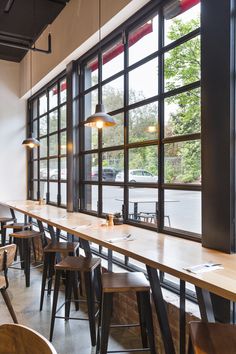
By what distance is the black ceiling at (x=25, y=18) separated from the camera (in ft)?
14.1

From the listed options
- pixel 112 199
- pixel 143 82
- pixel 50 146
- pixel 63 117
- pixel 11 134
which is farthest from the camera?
pixel 11 134

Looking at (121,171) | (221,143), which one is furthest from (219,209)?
(121,171)

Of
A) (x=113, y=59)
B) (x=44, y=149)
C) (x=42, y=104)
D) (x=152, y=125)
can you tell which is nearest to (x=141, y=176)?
(x=152, y=125)

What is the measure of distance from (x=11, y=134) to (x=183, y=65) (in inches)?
192

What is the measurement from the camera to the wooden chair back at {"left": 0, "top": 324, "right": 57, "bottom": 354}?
0.90m

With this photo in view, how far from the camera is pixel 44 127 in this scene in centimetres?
608

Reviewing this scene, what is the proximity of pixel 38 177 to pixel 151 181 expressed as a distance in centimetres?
392

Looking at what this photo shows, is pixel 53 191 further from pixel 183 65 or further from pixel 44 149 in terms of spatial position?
pixel 183 65

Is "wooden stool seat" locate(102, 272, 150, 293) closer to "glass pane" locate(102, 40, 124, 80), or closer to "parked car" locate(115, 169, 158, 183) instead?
"parked car" locate(115, 169, 158, 183)

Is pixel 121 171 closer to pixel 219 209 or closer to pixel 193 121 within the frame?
pixel 193 121

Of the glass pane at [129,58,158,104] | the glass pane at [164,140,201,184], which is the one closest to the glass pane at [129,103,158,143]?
the glass pane at [129,58,158,104]

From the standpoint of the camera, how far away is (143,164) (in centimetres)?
310

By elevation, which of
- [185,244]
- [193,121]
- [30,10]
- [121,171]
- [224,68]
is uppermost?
[30,10]

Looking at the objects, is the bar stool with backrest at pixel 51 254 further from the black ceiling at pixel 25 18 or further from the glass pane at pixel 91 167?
the black ceiling at pixel 25 18
